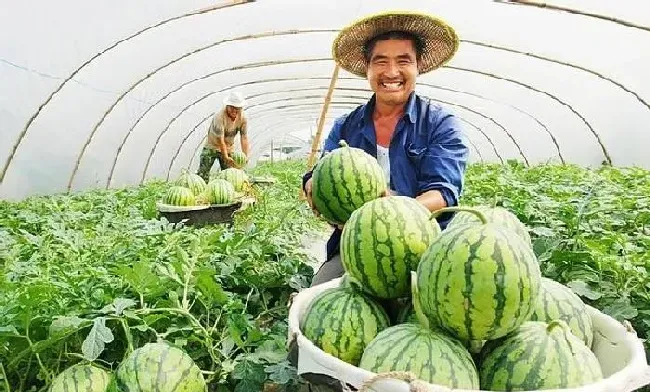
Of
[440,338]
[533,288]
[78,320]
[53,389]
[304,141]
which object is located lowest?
[304,141]

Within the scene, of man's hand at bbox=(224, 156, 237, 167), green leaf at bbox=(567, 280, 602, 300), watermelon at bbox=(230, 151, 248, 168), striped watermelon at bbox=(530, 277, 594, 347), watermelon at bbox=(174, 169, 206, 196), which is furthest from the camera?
watermelon at bbox=(230, 151, 248, 168)

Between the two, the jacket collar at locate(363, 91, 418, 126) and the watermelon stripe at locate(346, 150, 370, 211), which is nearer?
the watermelon stripe at locate(346, 150, 370, 211)

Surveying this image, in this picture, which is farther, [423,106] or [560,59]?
[560,59]

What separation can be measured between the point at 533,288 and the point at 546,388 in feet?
0.75

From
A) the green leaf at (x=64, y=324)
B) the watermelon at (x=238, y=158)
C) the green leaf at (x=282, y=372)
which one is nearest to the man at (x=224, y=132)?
the watermelon at (x=238, y=158)

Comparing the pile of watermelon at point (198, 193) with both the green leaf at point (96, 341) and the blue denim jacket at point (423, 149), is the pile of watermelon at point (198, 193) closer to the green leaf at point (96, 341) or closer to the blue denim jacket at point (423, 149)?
the blue denim jacket at point (423, 149)

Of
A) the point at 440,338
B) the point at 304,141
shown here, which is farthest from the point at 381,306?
the point at 304,141

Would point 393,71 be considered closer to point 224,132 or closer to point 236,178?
point 236,178

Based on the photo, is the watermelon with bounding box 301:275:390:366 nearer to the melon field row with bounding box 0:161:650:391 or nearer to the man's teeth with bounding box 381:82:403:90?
the melon field row with bounding box 0:161:650:391

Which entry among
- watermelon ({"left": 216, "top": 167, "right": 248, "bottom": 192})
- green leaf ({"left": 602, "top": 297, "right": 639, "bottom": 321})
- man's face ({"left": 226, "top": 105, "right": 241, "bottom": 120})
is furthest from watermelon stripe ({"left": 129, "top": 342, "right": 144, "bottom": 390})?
man's face ({"left": 226, "top": 105, "right": 241, "bottom": 120})

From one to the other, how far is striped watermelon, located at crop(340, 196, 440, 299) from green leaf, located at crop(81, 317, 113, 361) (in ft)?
2.47

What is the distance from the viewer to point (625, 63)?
8367 millimetres

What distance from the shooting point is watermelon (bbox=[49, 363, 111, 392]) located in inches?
78.7

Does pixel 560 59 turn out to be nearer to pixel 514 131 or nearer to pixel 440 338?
pixel 514 131
